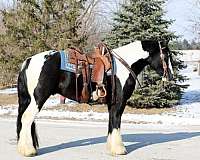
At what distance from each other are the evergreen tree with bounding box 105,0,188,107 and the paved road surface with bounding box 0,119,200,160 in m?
4.13

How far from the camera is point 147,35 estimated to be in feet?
55.7

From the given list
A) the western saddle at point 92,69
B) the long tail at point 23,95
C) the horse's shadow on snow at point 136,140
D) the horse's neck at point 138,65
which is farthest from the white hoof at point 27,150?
the horse's neck at point 138,65

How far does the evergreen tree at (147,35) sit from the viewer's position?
16.9 m

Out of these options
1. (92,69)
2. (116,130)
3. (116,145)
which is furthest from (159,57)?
(116,145)

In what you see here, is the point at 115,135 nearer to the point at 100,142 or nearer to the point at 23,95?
the point at 100,142

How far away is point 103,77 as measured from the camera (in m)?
8.21

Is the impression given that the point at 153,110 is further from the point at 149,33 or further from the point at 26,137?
the point at 26,137

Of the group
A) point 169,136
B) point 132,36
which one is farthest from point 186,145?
point 132,36

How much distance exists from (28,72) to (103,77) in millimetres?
1305

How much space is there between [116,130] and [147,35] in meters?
9.19

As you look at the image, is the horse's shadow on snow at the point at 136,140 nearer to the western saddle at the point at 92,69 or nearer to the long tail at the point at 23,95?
the long tail at the point at 23,95

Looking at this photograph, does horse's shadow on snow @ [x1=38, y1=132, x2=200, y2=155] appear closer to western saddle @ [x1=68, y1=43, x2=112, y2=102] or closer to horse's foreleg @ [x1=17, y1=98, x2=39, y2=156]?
horse's foreleg @ [x1=17, y1=98, x2=39, y2=156]

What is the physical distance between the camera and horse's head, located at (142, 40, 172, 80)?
8430 mm

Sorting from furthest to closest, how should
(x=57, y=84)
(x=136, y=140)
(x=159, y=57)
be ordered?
(x=136, y=140) < (x=159, y=57) < (x=57, y=84)
